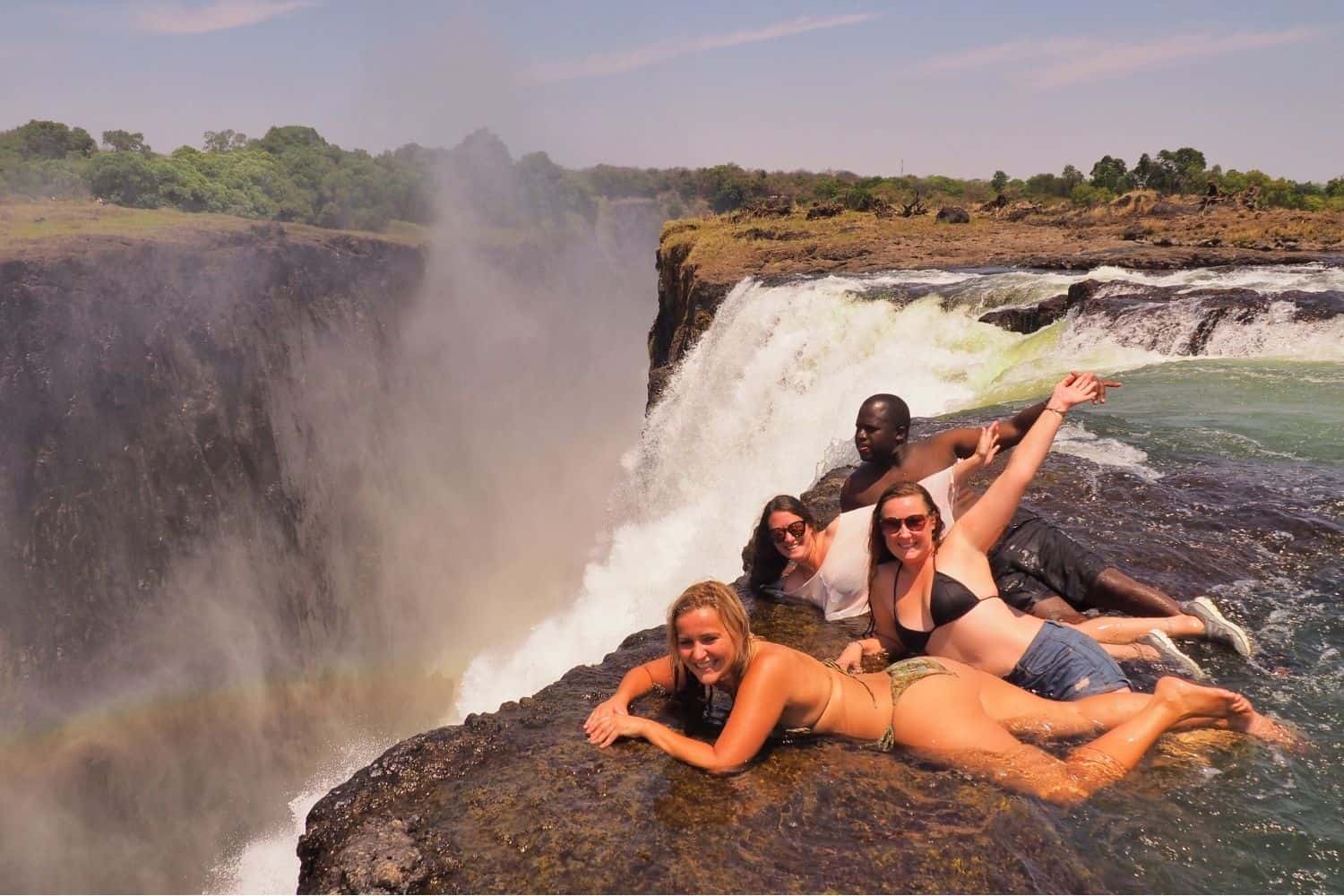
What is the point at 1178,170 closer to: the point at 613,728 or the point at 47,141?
the point at 613,728

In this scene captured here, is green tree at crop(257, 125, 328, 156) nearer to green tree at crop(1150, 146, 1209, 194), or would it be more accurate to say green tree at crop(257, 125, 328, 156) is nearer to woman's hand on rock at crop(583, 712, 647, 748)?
green tree at crop(1150, 146, 1209, 194)

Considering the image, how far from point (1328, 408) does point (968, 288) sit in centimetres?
594

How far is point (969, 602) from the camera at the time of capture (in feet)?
11.3

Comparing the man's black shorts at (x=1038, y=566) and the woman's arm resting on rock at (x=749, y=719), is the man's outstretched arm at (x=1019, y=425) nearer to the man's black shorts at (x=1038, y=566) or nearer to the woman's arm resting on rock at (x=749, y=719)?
the man's black shorts at (x=1038, y=566)

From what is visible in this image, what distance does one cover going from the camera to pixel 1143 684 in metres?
3.63

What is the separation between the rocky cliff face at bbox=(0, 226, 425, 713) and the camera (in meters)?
27.5

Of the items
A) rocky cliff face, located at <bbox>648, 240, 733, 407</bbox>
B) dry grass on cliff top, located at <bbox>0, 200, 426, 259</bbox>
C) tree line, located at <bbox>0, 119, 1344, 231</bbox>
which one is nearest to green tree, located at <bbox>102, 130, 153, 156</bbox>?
tree line, located at <bbox>0, 119, 1344, 231</bbox>

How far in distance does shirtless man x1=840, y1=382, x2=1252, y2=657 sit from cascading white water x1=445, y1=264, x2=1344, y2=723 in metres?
2.70

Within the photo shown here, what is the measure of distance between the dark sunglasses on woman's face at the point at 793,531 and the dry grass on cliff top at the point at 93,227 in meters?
37.4

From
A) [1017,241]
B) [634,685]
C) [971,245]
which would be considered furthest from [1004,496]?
[1017,241]

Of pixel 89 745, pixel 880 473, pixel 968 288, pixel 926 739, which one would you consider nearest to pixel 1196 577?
pixel 880 473

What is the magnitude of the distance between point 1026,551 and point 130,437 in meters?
34.2

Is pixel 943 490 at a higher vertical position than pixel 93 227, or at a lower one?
lower

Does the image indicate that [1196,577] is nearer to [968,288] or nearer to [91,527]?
[968,288]
